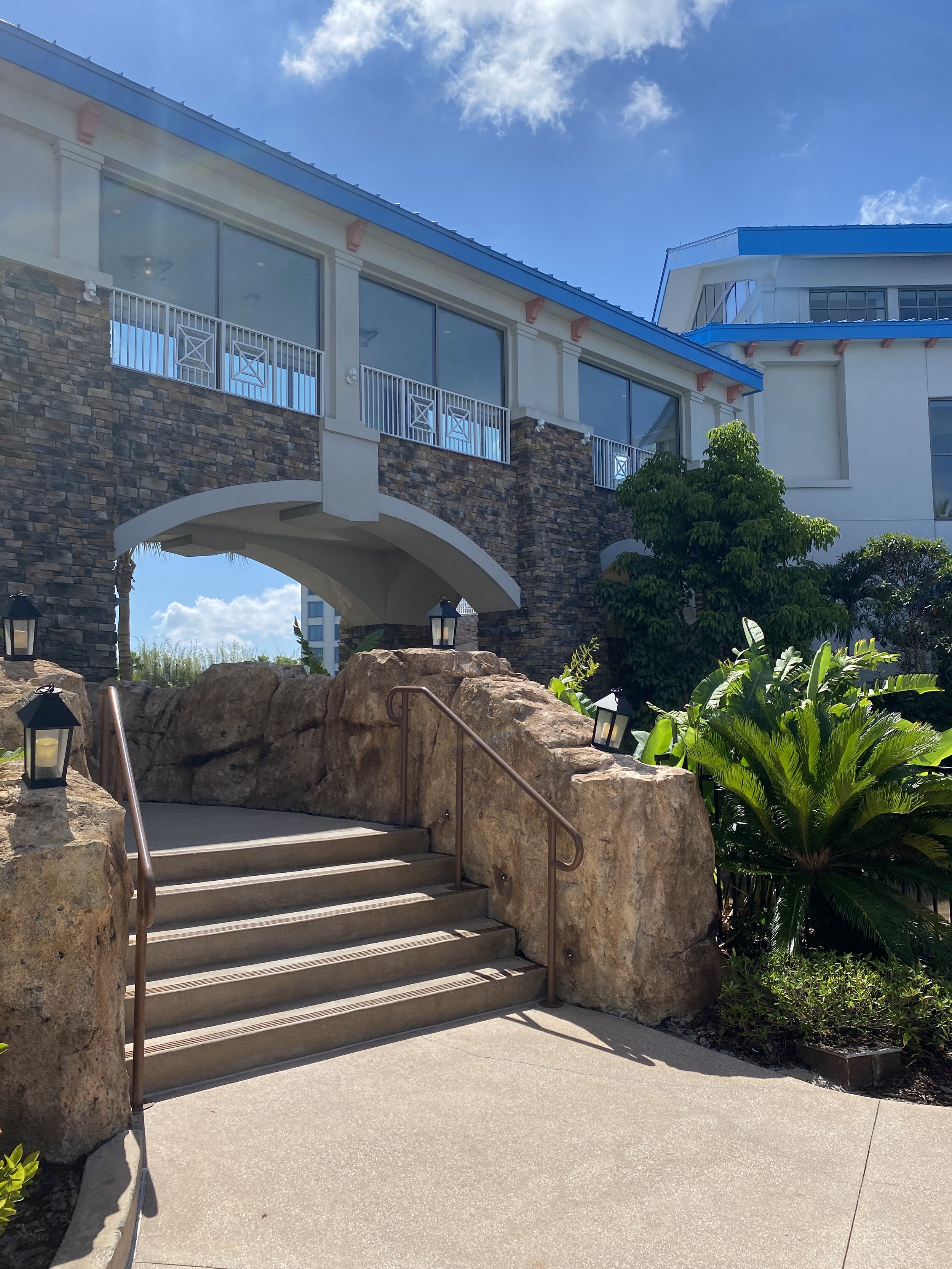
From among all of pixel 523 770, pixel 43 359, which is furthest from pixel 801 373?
pixel 523 770

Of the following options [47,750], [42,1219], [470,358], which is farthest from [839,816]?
[470,358]

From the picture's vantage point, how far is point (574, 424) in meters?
16.5

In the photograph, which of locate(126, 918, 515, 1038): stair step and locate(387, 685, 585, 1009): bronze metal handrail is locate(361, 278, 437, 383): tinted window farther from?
locate(126, 918, 515, 1038): stair step

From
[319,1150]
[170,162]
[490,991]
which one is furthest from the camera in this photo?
[170,162]

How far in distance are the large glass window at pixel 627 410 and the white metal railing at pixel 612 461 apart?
0.13m

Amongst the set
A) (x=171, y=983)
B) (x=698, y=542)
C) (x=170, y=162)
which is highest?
(x=170, y=162)

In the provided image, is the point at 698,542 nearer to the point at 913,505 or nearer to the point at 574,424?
the point at 574,424

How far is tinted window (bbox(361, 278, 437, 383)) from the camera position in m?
14.3

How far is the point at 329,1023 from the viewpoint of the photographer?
15.0 ft

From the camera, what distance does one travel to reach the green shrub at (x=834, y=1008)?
4.73 m

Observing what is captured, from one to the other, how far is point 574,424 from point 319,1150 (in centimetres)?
1424

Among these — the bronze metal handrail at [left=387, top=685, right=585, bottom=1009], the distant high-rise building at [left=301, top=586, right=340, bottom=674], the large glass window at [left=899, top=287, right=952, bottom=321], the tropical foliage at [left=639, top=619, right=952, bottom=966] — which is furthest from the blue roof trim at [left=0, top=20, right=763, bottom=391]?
the distant high-rise building at [left=301, top=586, right=340, bottom=674]

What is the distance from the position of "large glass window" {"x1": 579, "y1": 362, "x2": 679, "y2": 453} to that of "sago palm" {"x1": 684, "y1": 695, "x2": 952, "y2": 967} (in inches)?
451

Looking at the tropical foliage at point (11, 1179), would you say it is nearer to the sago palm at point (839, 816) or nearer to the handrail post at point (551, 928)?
the handrail post at point (551, 928)
